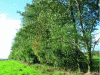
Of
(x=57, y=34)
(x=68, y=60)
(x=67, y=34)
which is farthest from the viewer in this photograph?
(x=68, y=60)

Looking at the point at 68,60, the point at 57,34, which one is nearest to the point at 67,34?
the point at 57,34

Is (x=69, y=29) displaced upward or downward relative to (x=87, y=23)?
downward

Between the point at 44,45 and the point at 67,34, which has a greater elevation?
the point at 67,34

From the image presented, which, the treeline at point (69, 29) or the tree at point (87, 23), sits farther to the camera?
the treeline at point (69, 29)

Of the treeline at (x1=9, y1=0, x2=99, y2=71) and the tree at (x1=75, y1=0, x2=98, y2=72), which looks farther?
the treeline at (x1=9, y1=0, x2=99, y2=71)

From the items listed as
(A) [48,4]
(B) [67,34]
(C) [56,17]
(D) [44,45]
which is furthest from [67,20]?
(D) [44,45]

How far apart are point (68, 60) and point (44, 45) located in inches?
146

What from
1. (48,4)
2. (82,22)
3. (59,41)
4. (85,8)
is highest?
(48,4)

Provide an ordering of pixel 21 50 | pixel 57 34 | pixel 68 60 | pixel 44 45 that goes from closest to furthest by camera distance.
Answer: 1. pixel 57 34
2. pixel 68 60
3. pixel 44 45
4. pixel 21 50

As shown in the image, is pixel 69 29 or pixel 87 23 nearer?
pixel 69 29

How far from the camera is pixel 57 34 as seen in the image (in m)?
9.24

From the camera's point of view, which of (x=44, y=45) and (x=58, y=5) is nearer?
(x=58, y=5)

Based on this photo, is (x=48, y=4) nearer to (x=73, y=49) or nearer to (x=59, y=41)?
(x=59, y=41)

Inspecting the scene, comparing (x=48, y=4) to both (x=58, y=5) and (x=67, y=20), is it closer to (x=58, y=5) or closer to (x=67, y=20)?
(x=58, y=5)
